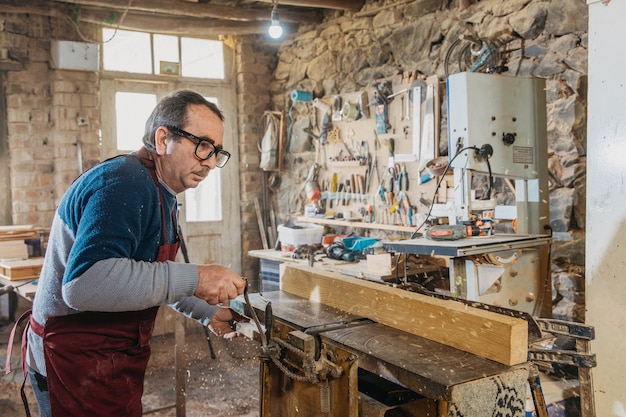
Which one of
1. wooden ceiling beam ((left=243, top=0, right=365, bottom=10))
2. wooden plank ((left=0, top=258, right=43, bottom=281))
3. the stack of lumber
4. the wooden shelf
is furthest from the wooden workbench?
wooden ceiling beam ((left=243, top=0, right=365, bottom=10))

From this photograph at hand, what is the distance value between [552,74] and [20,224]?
4.16 metres

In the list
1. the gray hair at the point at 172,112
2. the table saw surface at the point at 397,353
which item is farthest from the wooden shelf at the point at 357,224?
the gray hair at the point at 172,112

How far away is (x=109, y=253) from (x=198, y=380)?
9.20ft

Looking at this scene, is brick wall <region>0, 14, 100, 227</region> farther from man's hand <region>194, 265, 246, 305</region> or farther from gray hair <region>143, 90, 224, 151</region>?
man's hand <region>194, 265, 246, 305</region>

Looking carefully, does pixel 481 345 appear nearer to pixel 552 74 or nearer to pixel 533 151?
pixel 533 151

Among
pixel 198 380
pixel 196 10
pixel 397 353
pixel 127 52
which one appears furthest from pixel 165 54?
pixel 397 353

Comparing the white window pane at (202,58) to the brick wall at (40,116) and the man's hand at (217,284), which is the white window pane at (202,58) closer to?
the brick wall at (40,116)


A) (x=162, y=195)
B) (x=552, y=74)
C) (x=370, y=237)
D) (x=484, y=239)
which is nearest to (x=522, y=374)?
(x=162, y=195)

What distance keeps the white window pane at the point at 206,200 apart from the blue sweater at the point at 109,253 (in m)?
3.85

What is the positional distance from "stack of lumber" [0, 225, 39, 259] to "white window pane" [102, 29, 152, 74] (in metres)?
1.69

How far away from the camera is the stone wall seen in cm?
310

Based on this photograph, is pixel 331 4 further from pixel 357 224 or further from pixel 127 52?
pixel 127 52

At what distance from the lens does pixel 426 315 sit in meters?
1.52

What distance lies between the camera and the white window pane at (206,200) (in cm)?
546
